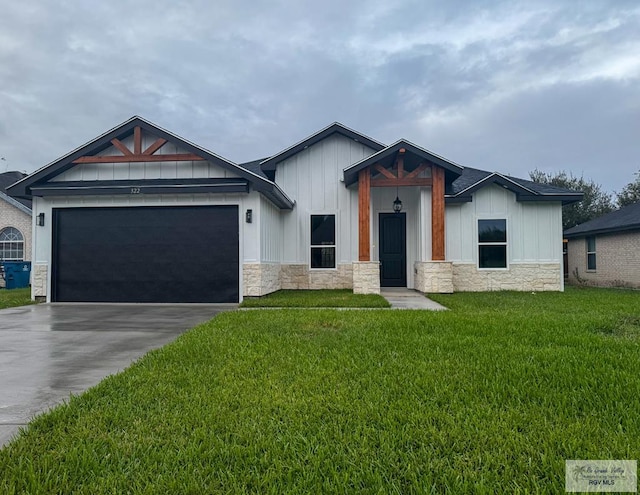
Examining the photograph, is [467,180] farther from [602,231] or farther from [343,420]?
[343,420]

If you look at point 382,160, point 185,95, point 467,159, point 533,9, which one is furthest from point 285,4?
point 467,159

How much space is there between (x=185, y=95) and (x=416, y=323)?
835 inches

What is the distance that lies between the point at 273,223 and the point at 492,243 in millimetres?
6994

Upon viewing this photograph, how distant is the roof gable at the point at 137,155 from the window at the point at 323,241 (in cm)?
342

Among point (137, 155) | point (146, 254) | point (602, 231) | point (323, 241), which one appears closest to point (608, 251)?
point (602, 231)

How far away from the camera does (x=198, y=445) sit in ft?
8.14

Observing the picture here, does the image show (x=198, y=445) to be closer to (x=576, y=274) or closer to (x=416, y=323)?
(x=416, y=323)

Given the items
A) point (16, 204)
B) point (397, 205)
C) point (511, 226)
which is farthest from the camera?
point (16, 204)

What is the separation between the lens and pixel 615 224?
15.4 m

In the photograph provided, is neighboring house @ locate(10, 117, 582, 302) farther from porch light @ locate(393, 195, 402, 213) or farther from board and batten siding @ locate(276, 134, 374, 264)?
porch light @ locate(393, 195, 402, 213)

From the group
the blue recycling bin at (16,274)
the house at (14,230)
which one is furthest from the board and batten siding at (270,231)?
the house at (14,230)

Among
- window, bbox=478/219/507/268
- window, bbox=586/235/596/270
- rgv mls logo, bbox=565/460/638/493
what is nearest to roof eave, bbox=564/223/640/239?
window, bbox=586/235/596/270

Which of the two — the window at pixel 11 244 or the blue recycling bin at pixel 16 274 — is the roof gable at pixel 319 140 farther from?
the window at pixel 11 244

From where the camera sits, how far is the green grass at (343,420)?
2139 mm
